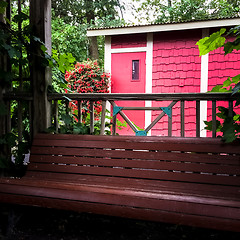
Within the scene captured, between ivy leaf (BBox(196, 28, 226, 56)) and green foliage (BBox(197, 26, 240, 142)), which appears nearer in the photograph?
green foliage (BBox(197, 26, 240, 142))

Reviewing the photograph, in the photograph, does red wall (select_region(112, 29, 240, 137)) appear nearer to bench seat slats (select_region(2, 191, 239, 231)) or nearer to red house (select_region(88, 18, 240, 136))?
red house (select_region(88, 18, 240, 136))

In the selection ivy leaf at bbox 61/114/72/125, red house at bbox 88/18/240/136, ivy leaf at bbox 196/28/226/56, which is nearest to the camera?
ivy leaf at bbox 196/28/226/56

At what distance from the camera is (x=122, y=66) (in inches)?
290

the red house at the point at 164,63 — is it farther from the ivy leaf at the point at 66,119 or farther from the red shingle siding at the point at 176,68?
the ivy leaf at the point at 66,119

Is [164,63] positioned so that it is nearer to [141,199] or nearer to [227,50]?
[227,50]

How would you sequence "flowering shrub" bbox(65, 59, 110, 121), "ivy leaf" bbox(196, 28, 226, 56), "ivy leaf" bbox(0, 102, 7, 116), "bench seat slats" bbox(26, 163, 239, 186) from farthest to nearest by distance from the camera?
1. "flowering shrub" bbox(65, 59, 110, 121)
2. "ivy leaf" bbox(0, 102, 7, 116)
3. "ivy leaf" bbox(196, 28, 226, 56)
4. "bench seat slats" bbox(26, 163, 239, 186)

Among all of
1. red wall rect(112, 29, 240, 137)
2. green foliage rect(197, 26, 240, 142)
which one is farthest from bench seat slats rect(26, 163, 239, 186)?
red wall rect(112, 29, 240, 137)

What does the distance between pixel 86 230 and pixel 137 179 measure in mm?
563

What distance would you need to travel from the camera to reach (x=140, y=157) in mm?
2047

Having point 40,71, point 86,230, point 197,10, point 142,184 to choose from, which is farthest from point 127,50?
point 197,10

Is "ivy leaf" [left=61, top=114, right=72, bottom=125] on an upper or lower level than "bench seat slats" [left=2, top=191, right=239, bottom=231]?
upper

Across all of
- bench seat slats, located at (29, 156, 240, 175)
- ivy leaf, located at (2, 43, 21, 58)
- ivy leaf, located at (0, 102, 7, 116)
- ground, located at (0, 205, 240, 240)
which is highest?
ivy leaf, located at (2, 43, 21, 58)

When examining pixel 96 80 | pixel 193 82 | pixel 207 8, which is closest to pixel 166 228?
pixel 193 82

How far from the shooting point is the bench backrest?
1885 millimetres
